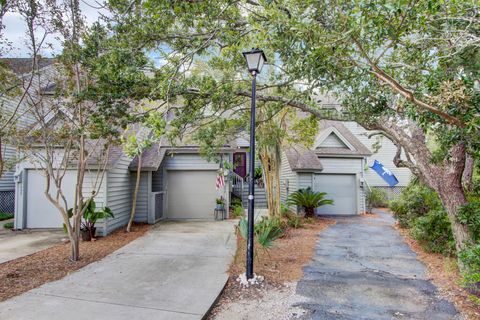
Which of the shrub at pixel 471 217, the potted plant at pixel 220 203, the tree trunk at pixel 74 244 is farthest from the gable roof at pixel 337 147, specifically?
the tree trunk at pixel 74 244

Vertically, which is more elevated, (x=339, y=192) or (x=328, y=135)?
(x=328, y=135)

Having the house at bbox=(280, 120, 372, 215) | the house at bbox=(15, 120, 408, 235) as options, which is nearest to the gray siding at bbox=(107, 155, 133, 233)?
the house at bbox=(15, 120, 408, 235)

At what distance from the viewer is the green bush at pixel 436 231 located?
7.23 meters

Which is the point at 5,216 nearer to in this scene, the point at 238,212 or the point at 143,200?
the point at 143,200

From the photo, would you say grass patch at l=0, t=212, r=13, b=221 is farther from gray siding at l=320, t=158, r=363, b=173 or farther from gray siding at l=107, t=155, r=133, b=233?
gray siding at l=320, t=158, r=363, b=173

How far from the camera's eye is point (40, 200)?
1041cm

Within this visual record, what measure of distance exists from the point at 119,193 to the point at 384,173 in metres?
14.2

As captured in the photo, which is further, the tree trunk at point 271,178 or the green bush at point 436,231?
the tree trunk at point 271,178

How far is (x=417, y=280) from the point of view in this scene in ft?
19.4

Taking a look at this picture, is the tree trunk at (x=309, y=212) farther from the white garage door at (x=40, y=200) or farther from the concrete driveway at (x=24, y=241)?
the concrete driveway at (x=24, y=241)

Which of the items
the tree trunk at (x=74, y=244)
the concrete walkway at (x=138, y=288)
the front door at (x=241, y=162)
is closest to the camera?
the concrete walkway at (x=138, y=288)

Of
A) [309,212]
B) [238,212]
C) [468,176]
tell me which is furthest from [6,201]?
[468,176]

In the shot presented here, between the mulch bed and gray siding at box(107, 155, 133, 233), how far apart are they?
163 inches

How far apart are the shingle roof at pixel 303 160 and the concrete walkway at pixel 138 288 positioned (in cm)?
665
